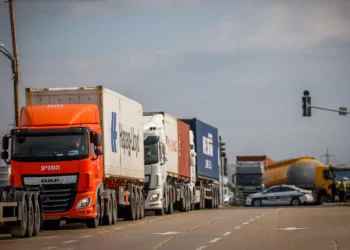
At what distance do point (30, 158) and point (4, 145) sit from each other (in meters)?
0.82

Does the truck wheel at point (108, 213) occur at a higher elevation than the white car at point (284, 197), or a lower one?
lower

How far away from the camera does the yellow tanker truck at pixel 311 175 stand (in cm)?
6412

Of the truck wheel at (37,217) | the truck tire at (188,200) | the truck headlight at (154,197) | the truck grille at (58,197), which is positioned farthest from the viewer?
the truck tire at (188,200)

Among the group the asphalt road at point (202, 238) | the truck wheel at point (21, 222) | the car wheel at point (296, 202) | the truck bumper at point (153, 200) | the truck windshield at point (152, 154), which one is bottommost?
the asphalt road at point (202, 238)

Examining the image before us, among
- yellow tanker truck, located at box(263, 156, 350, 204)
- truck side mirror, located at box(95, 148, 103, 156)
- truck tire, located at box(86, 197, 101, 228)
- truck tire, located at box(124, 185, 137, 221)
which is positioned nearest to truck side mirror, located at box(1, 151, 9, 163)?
truck side mirror, located at box(95, 148, 103, 156)

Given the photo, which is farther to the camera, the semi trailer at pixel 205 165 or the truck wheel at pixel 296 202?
the truck wheel at pixel 296 202

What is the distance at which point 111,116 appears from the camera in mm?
31984

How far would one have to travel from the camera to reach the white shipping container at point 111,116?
102 ft

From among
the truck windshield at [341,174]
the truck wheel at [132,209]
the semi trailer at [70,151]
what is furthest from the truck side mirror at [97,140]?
the truck windshield at [341,174]

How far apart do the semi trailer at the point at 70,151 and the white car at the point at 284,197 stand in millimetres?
32625

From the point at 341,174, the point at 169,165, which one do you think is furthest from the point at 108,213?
the point at 341,174

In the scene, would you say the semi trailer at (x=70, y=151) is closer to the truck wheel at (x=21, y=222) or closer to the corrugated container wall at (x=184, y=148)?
the truck wheel at (x=21, y=222)

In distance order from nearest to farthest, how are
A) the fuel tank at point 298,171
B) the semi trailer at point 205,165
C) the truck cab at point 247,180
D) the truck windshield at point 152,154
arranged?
the truck windshield at point 152,154, the semi trailer at point 205,165, the fuel tank at point 298,171, the truck cab at point 247,180

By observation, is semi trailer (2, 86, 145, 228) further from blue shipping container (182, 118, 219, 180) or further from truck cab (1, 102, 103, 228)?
blue shipping container (182, 118, 219, 180)
